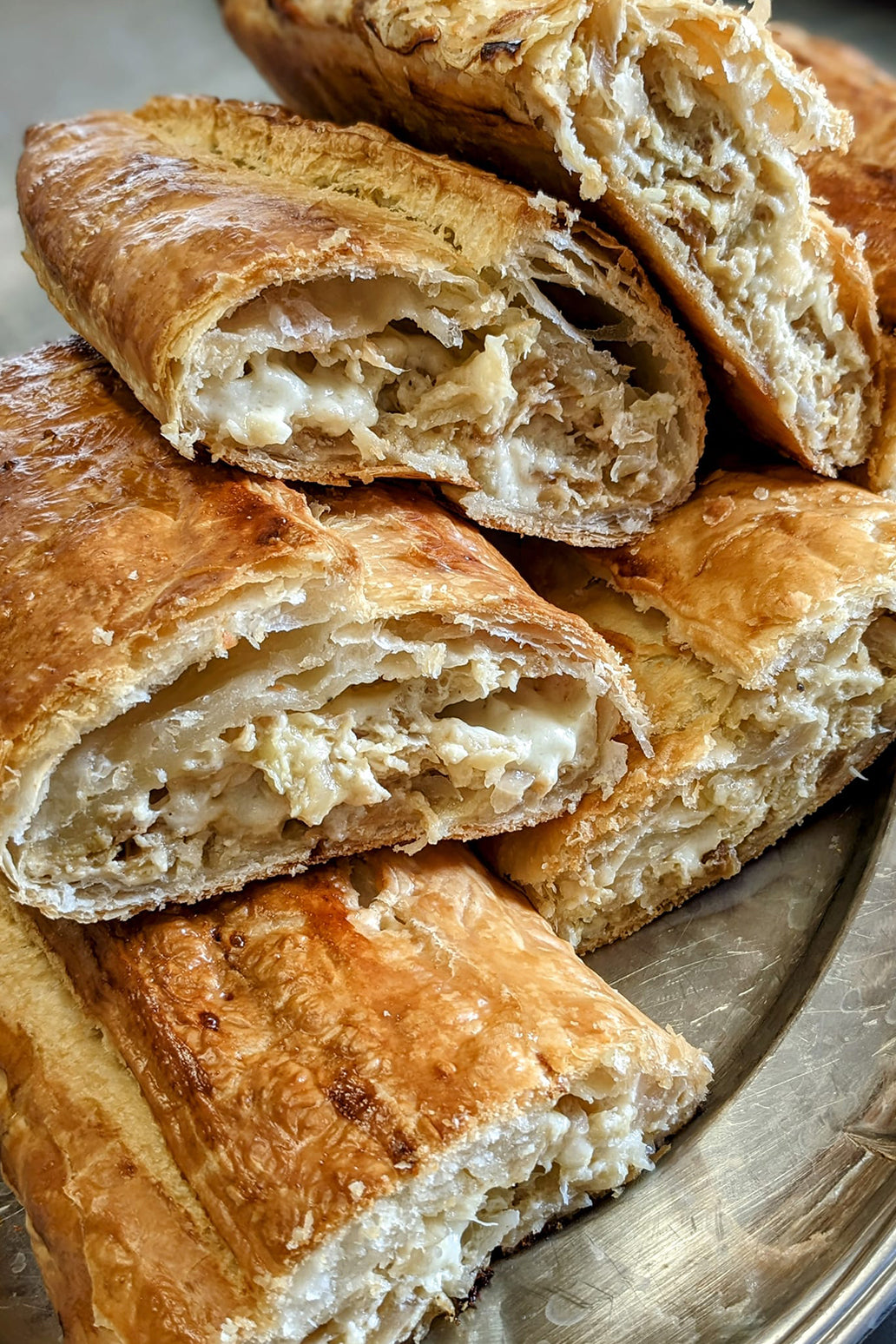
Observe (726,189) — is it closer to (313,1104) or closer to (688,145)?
(688,145)

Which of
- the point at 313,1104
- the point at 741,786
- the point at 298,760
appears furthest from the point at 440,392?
the point at 313,1104

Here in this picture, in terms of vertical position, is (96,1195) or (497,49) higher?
(497,49)

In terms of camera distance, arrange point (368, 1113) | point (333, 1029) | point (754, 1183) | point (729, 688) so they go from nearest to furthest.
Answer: point (368, 1113) → point (333, 1029) → point (754, 1183) → point (729, 688)

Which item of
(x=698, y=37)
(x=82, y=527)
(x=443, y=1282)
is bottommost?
(x=443, y=1282)

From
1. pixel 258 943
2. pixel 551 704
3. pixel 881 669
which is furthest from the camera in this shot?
pixel 881 669

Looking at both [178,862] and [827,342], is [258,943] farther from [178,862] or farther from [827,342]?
[827,342]

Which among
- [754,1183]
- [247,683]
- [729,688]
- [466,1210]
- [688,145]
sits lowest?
[466,1210]


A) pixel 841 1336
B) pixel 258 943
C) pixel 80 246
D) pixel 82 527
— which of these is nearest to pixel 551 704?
pixel 258 943
